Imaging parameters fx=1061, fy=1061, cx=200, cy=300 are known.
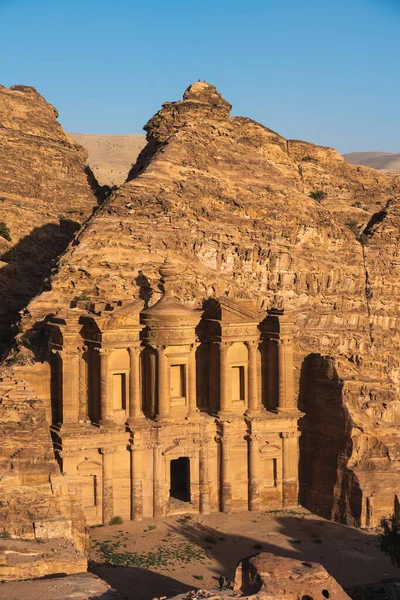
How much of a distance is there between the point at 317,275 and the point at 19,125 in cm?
3410

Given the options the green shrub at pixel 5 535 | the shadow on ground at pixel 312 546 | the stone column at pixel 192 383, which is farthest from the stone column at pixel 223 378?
the green shrub at pixel 5 535

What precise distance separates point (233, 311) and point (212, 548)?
36.7 feet

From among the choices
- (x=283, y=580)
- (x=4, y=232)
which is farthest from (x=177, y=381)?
→ (x=4, y=232)

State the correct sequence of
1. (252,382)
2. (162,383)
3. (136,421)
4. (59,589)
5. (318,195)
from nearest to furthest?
(59,589) < (136,421) < (162,383) < (252,382) < (318,195)

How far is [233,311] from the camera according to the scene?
49.7m

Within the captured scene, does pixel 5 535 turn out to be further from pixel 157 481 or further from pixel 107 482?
pixel 157 481

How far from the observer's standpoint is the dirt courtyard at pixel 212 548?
40438mm

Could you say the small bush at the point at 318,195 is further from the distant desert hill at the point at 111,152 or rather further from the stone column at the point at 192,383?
the distant desert hill at the point at 111,152

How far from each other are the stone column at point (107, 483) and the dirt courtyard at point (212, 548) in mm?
686

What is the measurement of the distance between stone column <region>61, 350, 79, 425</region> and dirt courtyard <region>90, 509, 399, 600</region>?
504 cm

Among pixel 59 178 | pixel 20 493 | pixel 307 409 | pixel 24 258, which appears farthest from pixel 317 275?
pixel 59 178

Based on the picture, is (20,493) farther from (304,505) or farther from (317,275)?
(317,275)

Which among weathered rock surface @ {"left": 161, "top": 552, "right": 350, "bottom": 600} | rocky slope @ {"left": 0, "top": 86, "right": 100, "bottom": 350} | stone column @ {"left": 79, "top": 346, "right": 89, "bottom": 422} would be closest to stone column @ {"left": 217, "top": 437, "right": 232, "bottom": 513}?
stone column @ {"left": 79, "top": 346, "right": 89, "bottom": 422}

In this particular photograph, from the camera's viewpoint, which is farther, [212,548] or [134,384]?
[134,384]
